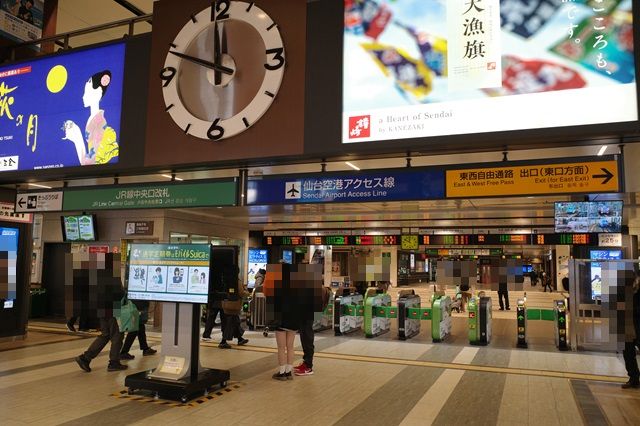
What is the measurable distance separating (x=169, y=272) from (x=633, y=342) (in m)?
5.79

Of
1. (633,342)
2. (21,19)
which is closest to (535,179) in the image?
(633,342)

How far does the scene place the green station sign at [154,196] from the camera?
583 centimetres

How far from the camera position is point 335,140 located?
519cm

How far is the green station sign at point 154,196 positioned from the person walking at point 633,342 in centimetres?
512

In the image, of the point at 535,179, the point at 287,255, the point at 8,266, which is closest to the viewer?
the point at 535,179

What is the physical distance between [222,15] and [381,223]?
1056 cm

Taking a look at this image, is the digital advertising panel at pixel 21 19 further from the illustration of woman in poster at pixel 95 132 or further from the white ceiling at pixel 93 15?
the illustration of woman in poster at pixel 95 132

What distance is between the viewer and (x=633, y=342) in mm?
6180

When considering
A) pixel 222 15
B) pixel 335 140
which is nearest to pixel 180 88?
pixel 222 15

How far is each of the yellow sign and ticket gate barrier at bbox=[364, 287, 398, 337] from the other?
6.48m

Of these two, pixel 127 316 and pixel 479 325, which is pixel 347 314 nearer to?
pixel 479 325

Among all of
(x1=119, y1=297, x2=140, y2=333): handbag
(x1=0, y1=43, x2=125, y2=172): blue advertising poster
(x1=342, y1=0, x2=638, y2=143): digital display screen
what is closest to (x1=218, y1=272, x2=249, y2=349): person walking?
(x1=119, y1=297, x2=140, y2=333): handbag

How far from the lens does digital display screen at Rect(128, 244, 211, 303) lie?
5.50 meters

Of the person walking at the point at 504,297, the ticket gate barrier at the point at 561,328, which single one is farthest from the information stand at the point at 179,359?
the person walking at the point at 504,297
